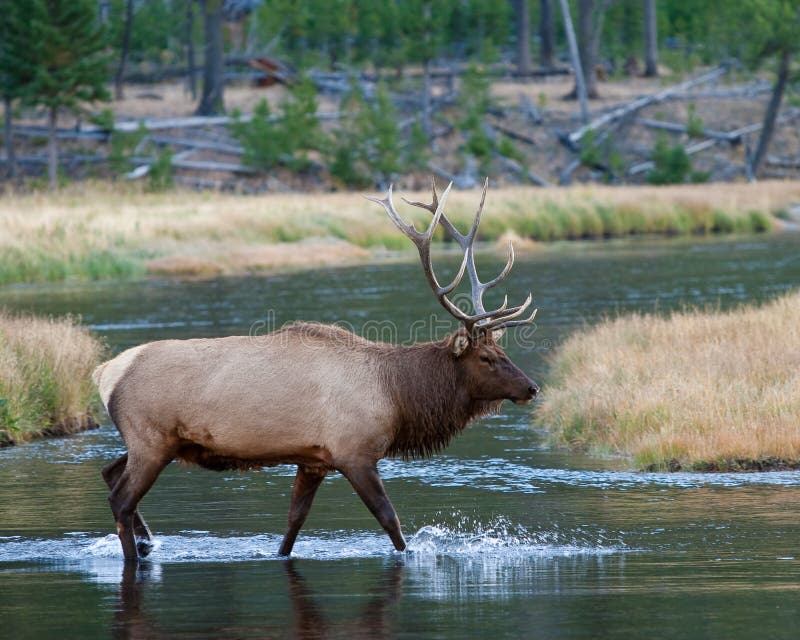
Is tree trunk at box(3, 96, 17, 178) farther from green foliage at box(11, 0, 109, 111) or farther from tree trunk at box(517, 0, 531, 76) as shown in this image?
tree trunk at box(517, 0, 531, 76)

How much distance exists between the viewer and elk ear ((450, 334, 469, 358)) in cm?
1020

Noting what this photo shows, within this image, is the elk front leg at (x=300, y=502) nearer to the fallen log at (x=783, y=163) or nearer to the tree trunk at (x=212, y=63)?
the tree trunk at (x=212, y=63)

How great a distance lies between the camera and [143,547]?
9.94 metres

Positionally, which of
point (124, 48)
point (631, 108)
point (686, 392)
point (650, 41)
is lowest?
point (686, 392)

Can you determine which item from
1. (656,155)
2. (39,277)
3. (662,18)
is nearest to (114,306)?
(39,277)

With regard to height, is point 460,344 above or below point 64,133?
below

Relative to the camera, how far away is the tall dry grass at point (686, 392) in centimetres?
1259

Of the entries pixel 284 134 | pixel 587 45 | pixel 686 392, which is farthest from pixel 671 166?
pixel 686 392

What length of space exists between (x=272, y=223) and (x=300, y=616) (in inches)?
1246

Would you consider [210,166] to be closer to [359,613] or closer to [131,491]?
[131,491]

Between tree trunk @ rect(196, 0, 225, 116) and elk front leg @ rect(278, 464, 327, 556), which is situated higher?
tree trunk @ rect(196, 0, 225, 116)

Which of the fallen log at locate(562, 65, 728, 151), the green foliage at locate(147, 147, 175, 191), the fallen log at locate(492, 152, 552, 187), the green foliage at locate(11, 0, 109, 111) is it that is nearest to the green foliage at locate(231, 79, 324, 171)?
the green foliage at locate(147, 147, 175, 191)

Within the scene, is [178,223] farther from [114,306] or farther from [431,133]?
[431,133]

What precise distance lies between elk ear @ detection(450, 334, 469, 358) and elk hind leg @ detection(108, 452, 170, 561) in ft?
7.27
